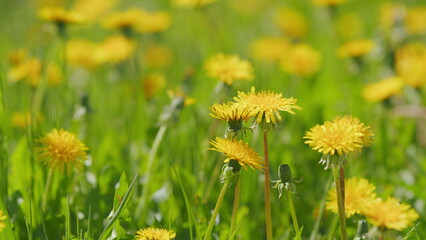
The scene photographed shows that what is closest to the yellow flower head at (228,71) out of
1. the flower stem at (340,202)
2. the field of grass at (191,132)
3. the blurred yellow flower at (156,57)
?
the field of grass at (191,132)

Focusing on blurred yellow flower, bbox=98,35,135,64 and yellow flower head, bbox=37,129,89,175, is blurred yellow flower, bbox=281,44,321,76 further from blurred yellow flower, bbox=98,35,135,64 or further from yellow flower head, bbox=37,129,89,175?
yellow flower head, bbox=37,129,89,175

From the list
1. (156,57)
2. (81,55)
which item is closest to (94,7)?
(156,57)

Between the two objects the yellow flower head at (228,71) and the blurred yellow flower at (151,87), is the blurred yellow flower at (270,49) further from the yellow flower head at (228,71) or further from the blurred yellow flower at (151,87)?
the yellow flower head at (228,71)

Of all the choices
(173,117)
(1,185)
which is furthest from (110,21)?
(1,185)

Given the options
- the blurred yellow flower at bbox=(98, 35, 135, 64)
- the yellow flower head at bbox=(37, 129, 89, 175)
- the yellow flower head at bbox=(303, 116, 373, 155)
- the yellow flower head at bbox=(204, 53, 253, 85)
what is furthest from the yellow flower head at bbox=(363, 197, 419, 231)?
the blurred yellow flower at bbox=(98, 35, 135, 64)

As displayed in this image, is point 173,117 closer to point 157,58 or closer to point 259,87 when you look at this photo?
point 259,87
